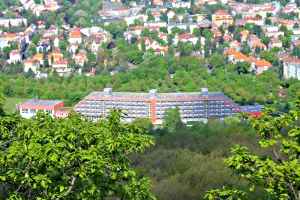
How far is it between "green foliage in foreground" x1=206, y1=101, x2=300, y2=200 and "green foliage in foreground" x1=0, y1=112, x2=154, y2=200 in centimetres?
44

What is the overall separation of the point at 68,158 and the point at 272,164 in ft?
2.75

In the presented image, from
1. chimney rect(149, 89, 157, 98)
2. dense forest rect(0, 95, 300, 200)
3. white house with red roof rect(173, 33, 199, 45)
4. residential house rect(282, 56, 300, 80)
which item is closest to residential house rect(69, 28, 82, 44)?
white house with red roof rect(173, 33, 199, 45)

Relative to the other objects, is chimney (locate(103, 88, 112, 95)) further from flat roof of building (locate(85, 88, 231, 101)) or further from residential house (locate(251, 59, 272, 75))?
residential house (locate(251, 59, 272, 75))

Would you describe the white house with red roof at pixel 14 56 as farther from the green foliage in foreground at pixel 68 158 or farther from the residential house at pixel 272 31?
the green foliage in foreground at pixel 68 158

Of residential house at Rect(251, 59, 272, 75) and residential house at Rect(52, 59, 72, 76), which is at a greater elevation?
residential house at Rect(251, 59, 272, 75)

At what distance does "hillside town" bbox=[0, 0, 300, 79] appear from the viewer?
76.8 feet

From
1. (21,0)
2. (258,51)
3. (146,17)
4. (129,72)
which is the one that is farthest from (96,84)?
(21,0)

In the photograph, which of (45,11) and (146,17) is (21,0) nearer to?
(45,11)

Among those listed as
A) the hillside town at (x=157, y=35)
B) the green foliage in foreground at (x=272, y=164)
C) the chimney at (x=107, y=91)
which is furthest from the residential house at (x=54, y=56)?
the green foliage in foreground at (x=272, y=164)

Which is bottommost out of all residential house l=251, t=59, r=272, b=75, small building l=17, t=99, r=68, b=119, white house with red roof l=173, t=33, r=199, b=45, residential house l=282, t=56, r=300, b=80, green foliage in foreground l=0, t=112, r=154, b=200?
white house with red roof l=173, t=33, r=199, b=45

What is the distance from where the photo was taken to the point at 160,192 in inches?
339

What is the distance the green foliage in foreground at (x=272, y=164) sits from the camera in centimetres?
330

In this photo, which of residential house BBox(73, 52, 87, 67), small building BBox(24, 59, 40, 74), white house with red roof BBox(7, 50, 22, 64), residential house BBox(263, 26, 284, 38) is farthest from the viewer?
residential house BBox(263, 26, 284, 38)

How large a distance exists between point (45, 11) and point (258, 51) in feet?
33.5
